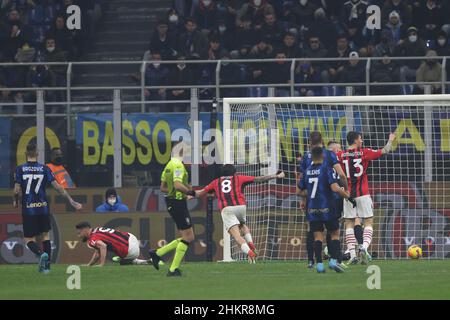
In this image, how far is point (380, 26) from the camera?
95.4 ft

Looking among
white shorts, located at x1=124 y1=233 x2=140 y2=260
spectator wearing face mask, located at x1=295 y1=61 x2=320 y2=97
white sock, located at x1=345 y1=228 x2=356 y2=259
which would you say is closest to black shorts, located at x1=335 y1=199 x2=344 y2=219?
white sock, located at x1=345 y1=228 x2=356 y2=259

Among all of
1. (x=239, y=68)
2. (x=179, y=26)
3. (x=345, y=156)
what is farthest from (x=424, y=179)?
(x=179, y=26)

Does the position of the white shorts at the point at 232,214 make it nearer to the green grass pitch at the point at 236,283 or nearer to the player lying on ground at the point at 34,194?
the green grass pitch at the point at 236,283

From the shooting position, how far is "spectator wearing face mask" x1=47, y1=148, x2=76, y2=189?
1026 inches

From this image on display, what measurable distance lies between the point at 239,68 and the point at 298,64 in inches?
46.7

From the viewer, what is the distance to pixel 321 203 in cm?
1933

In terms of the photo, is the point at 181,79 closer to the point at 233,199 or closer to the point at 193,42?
the point at 193,42

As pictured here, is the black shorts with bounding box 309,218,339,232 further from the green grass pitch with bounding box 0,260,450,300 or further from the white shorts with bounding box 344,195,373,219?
the white shorts with bounding box 344,195,373,219

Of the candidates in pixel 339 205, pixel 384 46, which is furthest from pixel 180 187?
pixel 384 46

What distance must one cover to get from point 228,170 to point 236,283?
5.51 m

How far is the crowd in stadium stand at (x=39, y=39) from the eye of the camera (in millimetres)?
28750

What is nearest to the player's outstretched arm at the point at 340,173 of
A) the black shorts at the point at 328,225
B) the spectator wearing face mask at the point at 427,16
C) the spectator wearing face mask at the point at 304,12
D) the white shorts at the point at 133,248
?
the black shorts at the point at 328,225

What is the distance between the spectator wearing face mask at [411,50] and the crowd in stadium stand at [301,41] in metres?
0.02

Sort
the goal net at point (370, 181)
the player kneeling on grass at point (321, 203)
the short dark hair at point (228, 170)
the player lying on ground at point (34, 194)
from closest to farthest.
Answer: the player kneeling on grass at point (321, 203) < the player lying on ground at point (34, 194) < the short dark hair at point (228, 170) < the goal net at point (370, 181)
